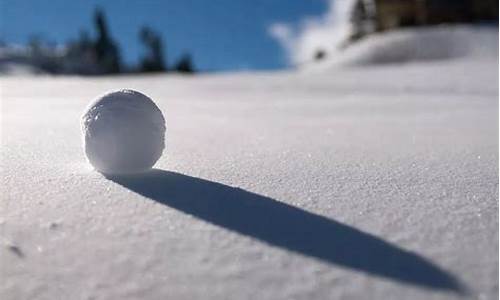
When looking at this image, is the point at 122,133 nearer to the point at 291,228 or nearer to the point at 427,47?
the point at 291,228

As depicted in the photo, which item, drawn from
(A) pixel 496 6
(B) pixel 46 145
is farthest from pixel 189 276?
(A) pixel 496 6

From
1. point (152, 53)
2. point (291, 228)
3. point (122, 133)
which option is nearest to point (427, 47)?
point (122, 133)

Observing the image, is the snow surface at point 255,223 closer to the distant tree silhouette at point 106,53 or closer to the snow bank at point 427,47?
the snow bank at point 427,47

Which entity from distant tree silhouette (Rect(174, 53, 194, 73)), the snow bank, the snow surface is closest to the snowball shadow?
the snow surface

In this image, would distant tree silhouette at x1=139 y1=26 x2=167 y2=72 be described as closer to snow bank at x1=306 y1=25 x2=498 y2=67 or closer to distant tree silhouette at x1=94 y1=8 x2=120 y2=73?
distant tree silhouette at x1=94 y1=8 x2=120 y2=73

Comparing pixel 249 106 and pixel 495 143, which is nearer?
pixel 495 143

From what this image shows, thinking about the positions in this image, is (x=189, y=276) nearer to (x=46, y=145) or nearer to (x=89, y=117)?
(x=89, y=117)

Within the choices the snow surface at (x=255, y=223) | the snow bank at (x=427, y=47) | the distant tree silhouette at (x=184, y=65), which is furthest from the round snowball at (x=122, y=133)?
the distant tree silhouette at (x=184, y=65)
